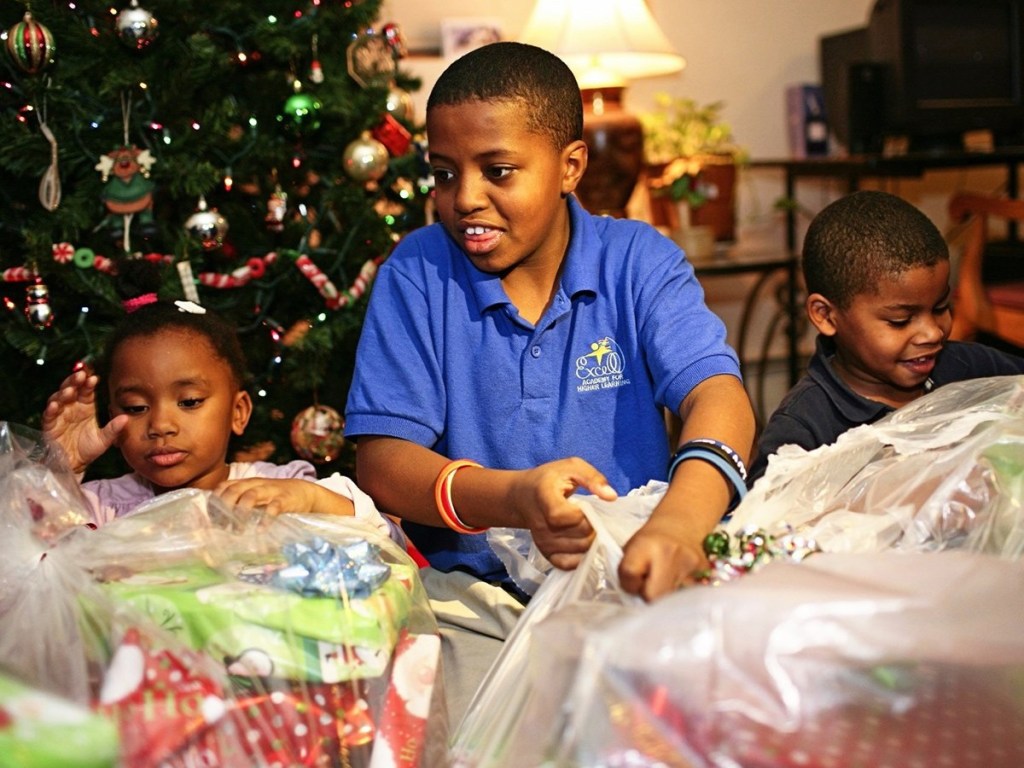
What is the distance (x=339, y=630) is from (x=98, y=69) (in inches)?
55.0

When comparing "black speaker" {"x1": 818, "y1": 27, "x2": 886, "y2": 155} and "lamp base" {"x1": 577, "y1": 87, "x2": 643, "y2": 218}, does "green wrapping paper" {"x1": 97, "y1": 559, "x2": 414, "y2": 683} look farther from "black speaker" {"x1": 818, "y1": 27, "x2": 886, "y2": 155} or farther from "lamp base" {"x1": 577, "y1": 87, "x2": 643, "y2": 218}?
"black speaker" {"x1": 818, "y1": 27, "x2": 886, "y2": 155}

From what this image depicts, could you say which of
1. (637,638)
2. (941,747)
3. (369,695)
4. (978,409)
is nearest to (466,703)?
(369,695)

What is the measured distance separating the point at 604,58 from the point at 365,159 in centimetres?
99

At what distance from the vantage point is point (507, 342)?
4.29ft

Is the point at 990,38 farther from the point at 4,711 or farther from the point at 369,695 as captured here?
the point at 4,711

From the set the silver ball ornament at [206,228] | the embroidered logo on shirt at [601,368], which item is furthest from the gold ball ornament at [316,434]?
the embroidered logo on shirt at [601,368]

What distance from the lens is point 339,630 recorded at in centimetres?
97

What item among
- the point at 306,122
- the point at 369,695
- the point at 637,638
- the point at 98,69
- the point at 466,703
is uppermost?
the point at 98,69

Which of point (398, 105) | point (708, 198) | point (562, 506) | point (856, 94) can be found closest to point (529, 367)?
point (562, 506)

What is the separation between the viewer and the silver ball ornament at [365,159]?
2139mm

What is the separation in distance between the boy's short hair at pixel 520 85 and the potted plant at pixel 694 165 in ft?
6.30

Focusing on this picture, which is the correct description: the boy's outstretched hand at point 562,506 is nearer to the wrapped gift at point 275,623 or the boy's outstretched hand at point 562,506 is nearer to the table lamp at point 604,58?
the wrapped gift at point 275,623

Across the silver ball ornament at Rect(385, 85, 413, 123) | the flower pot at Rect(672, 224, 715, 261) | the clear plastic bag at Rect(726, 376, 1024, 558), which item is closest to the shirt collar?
the clear plastic bag at Rect(726, 376, 1024, 558)

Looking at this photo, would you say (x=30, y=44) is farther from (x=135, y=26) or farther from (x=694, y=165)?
(x=694, y=165)
